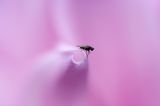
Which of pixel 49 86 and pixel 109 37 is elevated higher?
pixel 109 37

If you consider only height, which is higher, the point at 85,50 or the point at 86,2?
the point at 86,2

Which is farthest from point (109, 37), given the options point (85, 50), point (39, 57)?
point (39, 57)

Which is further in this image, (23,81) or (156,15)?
(156,15)

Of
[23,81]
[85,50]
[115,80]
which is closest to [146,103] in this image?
[115,80]

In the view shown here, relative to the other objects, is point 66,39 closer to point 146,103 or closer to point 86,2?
point 86,2

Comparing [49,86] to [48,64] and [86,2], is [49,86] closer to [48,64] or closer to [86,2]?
[48,64]

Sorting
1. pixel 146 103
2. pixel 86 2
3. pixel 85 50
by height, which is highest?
pixel 86 2
